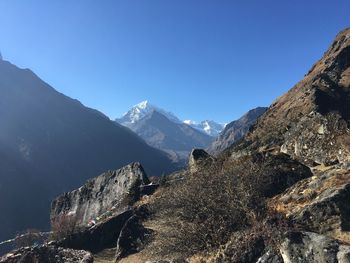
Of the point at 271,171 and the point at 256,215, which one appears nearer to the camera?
the point at 256,215

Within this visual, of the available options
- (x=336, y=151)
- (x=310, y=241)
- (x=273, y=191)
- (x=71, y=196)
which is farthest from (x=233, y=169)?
(x=71, y=196)

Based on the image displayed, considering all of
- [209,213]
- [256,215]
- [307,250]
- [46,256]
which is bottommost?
[307,250]

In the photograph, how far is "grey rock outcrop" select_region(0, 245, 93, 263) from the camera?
82.9ft

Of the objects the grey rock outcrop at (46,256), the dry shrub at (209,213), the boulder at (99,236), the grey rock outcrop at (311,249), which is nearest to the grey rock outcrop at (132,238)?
the grey rock outcrop at (46,256)

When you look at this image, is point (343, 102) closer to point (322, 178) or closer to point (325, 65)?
point (322, 178)

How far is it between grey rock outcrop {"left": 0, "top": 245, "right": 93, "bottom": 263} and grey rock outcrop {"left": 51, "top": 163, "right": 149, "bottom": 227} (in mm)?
14326

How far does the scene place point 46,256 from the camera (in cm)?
2586

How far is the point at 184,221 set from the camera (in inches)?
771

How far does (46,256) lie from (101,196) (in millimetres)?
22773

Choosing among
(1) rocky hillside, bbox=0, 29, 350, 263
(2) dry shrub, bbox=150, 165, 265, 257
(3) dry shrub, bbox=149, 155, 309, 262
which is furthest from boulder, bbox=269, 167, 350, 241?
(2) dry shrub, bbox=150, 165, 265, 257

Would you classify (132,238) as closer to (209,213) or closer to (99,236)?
(99,236)

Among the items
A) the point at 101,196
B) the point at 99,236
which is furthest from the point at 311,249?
the point at 101,196

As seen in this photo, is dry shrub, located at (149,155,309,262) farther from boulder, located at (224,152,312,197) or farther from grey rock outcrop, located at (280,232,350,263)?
grey rock outcrop, located at (280,232,350,263)

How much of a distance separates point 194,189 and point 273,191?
4366 millimetres
